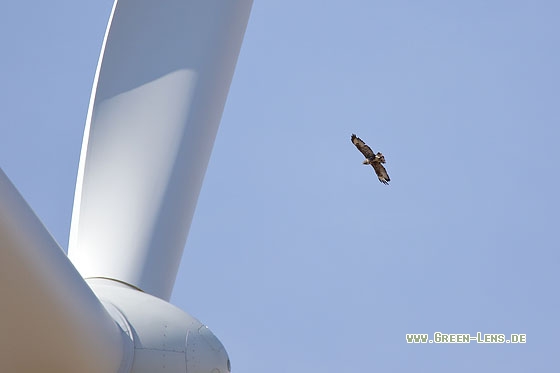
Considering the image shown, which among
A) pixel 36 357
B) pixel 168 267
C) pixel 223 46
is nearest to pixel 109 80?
pixel 223 46

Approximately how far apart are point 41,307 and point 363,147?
1033cm

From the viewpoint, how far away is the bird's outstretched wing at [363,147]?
51.8 feet

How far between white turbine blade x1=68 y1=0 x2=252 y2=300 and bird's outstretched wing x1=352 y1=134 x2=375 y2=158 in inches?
216

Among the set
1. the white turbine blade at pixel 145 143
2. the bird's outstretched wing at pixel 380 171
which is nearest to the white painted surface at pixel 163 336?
the white turbine blade at pixel 145 143

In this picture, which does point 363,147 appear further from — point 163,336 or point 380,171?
point 163,336

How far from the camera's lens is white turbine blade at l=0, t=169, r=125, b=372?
5492 millimetres

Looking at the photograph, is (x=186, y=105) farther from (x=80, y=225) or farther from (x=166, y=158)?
(x=80, y=225)

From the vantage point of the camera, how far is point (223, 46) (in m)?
10.9

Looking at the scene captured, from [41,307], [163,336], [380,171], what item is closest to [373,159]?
[380,171]

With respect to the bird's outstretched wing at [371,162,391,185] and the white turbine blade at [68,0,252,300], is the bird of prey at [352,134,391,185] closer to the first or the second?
the bird's outstretched wing at [371,162,391,185]

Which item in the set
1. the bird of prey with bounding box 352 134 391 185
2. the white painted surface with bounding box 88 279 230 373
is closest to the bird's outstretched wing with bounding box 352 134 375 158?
the bird of prey with bounding box 352 134 391 185

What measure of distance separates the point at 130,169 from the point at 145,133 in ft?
1.51

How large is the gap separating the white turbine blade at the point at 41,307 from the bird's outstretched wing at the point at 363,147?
29.8 ft

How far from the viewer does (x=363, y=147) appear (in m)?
15.8
